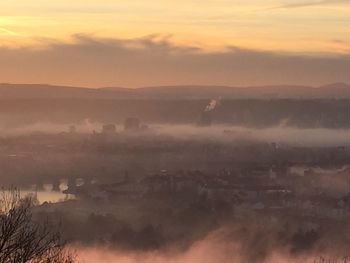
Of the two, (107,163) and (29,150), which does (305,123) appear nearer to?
(107,163)

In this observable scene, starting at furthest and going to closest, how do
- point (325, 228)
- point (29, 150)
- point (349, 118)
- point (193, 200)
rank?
1. point (349, 118)
2. point (29, 150)
3. point (193, 200)
4. point (325, 228)

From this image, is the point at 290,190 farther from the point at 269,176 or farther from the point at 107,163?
the point at 107,163

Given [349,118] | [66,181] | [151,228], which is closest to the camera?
[151,228]

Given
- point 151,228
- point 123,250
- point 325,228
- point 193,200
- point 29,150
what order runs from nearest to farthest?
point 123,250, point 151,228, point 325,228, point 193,200, point 29,150

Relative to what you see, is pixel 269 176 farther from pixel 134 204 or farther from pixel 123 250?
pixel 123 250

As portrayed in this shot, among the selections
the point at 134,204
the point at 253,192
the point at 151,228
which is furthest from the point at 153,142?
the point at 151,228

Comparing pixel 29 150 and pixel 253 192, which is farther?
pixel 29 150

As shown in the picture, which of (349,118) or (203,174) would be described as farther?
(349,118)

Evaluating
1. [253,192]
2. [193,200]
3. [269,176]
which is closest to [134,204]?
[193,200]

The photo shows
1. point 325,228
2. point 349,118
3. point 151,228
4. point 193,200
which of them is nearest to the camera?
point 151,228
